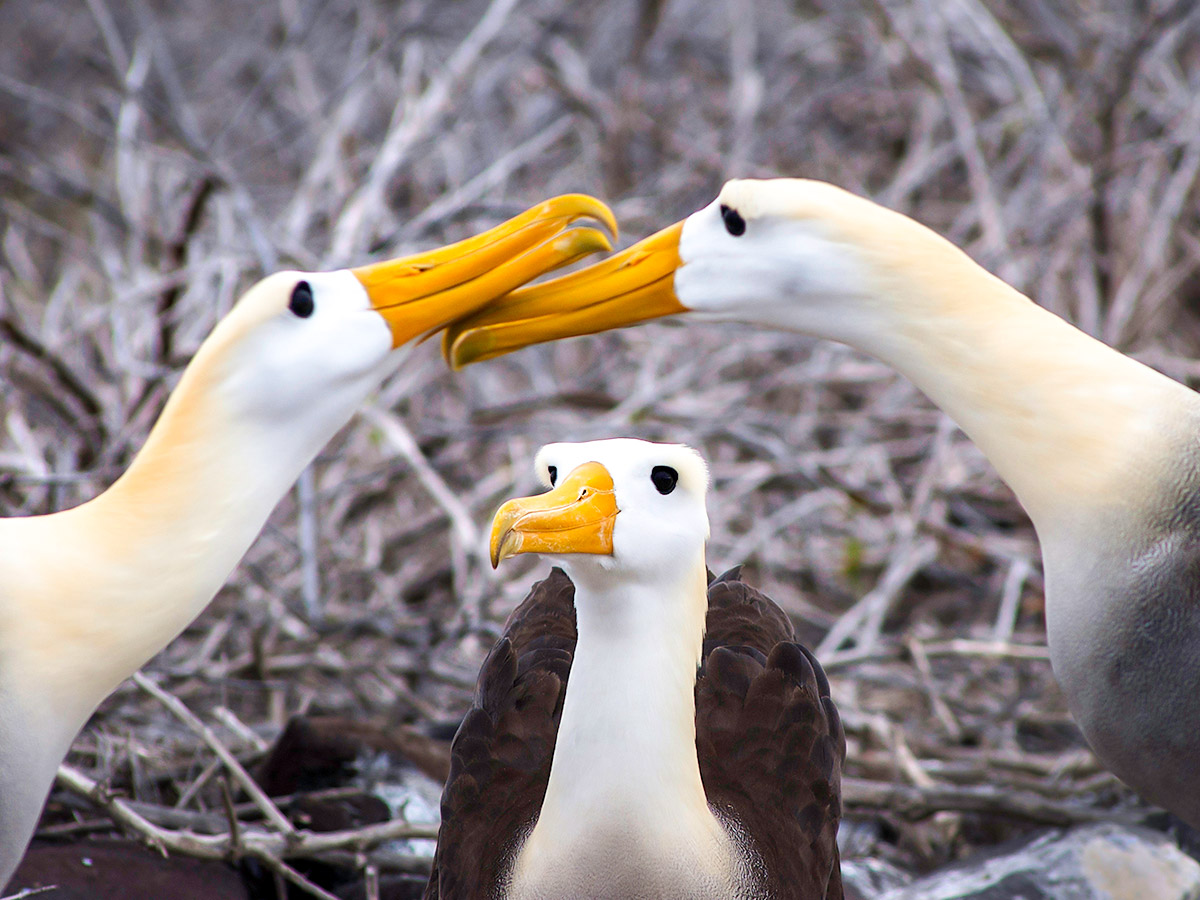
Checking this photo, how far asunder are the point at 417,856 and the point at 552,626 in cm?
53

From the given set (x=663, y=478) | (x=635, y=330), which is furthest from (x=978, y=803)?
(x=635, y=330)

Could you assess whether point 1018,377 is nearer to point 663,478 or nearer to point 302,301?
point 663,478

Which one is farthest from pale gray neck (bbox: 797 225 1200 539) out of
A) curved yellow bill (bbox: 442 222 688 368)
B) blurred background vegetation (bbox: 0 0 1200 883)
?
blurred background vegetation (bbox: 0 0 1200 883)

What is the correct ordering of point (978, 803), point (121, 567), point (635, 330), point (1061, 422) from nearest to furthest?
1. point (121, 567)
2. point (1061, 422)
3. point (978, 803)
4. point (635, 330)

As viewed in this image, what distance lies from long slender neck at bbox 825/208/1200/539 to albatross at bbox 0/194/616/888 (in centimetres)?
84

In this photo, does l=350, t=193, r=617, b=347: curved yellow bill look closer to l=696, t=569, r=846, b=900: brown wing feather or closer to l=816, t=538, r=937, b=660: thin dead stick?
l=696, t=569, r=846, b=900: brown wing feather

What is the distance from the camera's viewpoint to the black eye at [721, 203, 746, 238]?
2.22 metres

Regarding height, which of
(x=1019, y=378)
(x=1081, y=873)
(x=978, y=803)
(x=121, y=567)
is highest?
(x=1019, y=378)

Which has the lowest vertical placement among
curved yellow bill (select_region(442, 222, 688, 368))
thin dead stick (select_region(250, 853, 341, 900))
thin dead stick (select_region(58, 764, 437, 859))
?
thin dead stick (select_region(250, 853, 341, 900))

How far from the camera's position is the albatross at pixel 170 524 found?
192 cm

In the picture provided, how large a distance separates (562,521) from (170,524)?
67 cm

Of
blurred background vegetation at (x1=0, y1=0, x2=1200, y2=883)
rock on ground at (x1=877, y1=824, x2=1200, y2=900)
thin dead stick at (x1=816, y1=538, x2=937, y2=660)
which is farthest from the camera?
thin dead stick at (x1=816, y1=538, x2=937, y2=660)

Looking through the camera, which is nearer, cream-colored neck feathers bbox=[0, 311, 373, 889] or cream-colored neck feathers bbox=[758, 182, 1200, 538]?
cream-colored neck feathers bbox=[0, 311, 373, 889]

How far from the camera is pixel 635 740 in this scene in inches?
70.4
